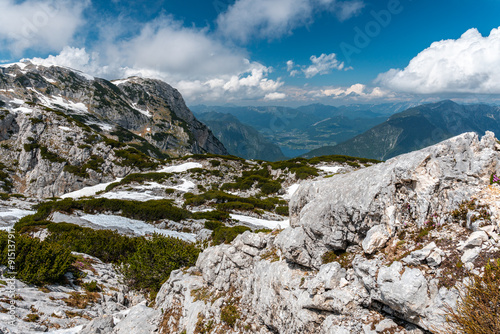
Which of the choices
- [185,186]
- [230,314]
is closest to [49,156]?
[185,186]

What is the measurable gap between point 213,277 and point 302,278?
17.0 feet

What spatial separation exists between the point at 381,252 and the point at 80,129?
85.5 m

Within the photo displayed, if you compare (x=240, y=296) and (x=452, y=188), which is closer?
(x=452, y=188)

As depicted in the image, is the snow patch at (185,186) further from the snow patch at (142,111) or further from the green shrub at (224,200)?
the snow patch at (142,111)

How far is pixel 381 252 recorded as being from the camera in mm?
5652

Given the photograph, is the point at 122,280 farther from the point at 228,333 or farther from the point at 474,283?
the point at 474,283

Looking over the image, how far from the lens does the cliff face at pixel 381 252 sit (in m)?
4.43

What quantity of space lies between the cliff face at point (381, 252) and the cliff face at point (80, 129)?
195 feet

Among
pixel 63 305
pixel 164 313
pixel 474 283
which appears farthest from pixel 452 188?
pixel 63 305

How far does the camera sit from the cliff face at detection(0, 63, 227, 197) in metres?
61.1

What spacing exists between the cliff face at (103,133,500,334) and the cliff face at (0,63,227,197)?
195 feet

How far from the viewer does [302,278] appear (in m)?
6.87

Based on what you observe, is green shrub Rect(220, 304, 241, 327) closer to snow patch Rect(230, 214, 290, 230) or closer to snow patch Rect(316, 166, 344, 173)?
snow patch Rect(230, 214, 290, 230)

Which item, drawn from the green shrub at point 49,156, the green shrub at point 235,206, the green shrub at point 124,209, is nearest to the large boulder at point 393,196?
the green shrub at point 124,209
